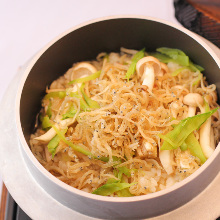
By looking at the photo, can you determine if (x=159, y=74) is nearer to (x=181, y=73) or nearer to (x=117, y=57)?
(x=181, y=73)

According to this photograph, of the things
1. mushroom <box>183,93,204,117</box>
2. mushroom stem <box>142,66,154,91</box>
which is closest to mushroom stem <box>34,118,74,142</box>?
mushroom stem <box>142,66,154,91</box>

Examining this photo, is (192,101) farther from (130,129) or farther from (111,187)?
(111,187)

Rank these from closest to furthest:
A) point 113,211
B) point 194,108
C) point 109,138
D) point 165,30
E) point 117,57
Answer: point 113,211 → point 109,138 → point 194,108 → point 165,30 → point 117,57

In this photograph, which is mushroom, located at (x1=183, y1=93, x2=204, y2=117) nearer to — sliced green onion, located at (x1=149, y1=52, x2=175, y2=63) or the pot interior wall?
the pot interior wall

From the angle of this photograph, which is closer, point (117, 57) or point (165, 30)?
point (165, 30)

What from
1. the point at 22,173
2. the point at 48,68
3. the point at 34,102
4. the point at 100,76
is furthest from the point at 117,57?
the point at 22,173

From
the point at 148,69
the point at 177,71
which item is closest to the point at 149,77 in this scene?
the point at 148,69

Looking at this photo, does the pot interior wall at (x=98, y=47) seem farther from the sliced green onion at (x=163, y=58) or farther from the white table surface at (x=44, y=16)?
the white table surface at (x=44, y=16)

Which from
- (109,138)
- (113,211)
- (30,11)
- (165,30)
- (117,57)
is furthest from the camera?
(30,11)
